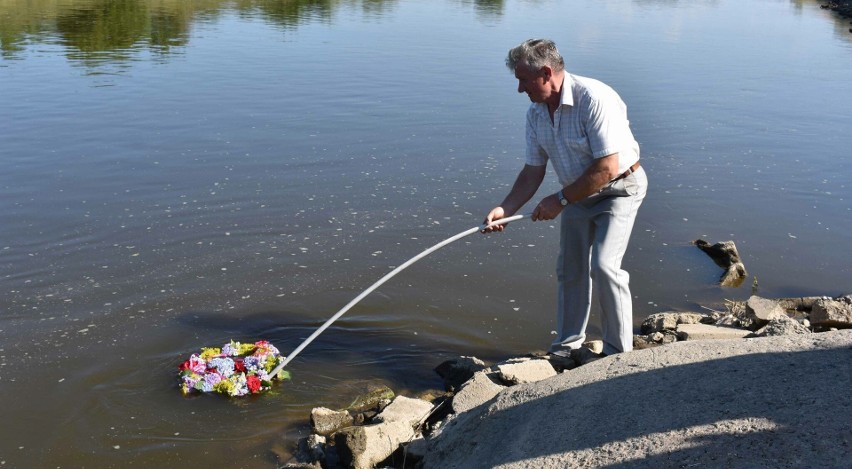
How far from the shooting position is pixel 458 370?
21.5ft

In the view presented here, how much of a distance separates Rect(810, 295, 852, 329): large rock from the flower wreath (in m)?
4.09

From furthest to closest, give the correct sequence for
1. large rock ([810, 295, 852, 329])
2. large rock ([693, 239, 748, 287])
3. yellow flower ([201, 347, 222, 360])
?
large rock ([693, 239, 748, 287]) → large rock ([810, 295, 852, 329]) → yellow flower ([201, 347, 222, 360])

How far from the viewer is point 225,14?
29.5m

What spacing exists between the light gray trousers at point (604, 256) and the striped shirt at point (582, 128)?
0.19 m

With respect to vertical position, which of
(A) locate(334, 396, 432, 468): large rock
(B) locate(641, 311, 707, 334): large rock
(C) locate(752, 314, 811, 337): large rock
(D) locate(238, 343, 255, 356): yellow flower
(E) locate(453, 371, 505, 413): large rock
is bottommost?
(D) locate(238, 343, 255, 356): yellow flower

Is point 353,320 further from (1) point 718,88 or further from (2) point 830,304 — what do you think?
(1) point 718,88

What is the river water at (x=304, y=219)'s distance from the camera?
21.4 feet

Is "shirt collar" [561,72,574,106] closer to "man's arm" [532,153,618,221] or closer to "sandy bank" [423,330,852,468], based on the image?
"man's arm" [532,153,618,221]

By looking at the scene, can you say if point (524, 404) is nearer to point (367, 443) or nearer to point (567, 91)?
point (367, 443)

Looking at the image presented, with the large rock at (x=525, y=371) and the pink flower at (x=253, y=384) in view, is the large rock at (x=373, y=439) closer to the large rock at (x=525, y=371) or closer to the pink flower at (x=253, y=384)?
the large rock at (x=525, y=371)

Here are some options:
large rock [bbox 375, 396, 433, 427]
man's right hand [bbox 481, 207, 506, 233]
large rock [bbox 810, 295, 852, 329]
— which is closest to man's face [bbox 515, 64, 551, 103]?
man's right hand [bbox 481, 207, 506, 233]

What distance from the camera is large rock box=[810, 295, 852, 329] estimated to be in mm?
6910

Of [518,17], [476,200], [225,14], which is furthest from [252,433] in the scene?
[518,17]

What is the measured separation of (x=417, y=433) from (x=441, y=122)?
30.6ft
